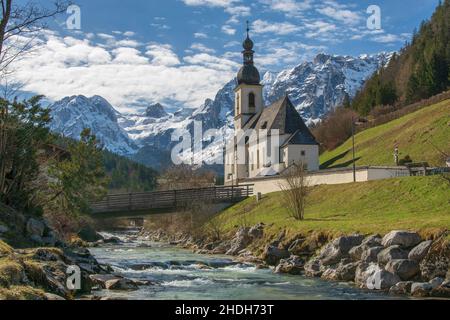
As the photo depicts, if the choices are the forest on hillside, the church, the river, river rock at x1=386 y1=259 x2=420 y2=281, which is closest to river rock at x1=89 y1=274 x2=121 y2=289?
the river

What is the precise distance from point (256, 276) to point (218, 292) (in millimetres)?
5659

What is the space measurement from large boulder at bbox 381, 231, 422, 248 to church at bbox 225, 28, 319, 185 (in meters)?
37.0

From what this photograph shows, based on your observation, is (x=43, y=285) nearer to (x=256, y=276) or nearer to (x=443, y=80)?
(x=256, y=276)

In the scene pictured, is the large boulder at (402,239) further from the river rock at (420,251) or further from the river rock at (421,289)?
the river rock at (421,289)

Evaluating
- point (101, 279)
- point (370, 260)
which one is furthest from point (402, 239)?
point (101, 279)

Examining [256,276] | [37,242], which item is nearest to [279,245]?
[256,276]

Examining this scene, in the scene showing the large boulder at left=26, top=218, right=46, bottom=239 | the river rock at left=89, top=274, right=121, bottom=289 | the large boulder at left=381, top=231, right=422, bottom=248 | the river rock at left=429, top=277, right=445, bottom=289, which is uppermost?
the large boulder at left=26, top=218, right=46, bottom=239

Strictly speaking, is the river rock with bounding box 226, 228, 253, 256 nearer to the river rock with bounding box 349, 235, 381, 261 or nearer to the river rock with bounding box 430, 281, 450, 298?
the river rock with bounding box 349, 235, 381, 261

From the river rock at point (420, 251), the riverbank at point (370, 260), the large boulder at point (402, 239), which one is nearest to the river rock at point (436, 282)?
the riverbank at point (370, 260)

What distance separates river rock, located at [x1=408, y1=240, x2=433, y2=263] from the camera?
24.0 metres

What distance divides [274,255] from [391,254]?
10423mm

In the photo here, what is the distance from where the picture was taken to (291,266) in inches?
1176

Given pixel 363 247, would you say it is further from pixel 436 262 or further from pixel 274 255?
pixel 274 255

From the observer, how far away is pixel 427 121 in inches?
3009
